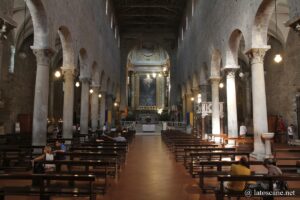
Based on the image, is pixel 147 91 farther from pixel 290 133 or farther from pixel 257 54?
pixel 257 54

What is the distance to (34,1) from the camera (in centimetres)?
1019

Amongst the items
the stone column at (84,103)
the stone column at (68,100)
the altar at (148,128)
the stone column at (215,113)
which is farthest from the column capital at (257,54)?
the altar at (148,128)

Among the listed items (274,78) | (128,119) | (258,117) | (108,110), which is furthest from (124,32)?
(258,117)

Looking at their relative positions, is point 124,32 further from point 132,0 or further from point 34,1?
point 34,1

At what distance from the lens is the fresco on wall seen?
142 feet

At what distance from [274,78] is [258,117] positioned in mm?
12514

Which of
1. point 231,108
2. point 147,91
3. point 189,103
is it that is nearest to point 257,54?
point 231,108

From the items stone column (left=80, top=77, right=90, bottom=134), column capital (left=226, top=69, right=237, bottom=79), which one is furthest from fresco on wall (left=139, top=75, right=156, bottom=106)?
column capital (left=226, top=69, right=237, bottom=79)

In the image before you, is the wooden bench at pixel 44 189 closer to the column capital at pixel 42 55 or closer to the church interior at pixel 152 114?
the church interior at pixel 152 114

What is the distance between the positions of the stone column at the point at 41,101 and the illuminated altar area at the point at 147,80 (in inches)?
1226

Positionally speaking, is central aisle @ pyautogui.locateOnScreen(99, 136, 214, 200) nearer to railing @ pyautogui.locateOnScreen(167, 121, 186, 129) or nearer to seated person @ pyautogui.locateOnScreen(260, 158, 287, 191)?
seated person @ pyautogui.locateOnScreen(260, 158, 287, 191)

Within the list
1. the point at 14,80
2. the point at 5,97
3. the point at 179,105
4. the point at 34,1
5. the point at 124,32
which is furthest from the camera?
the point at 124,32

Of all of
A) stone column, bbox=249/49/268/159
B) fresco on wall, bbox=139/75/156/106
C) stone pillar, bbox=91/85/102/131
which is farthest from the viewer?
fresco on wall, bbox=139/75/156/106

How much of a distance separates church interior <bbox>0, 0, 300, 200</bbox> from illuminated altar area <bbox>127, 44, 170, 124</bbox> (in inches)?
94.7
